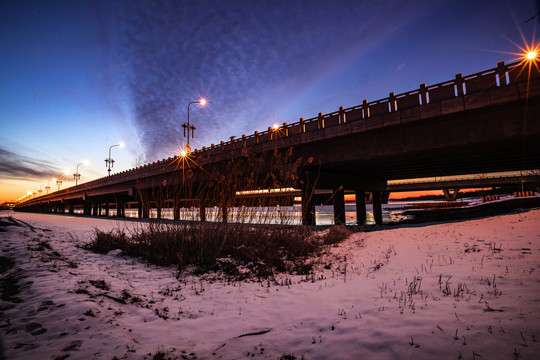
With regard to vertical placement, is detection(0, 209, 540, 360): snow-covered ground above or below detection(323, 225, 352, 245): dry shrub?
above

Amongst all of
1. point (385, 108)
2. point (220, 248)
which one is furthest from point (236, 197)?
point (385, 108)

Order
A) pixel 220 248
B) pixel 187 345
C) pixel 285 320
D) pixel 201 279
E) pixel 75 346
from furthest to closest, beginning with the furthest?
1. pixel 220 248
2. pixel 201 279
3. pixel 285 320
4. pixel 187 345
5. pixel 75 346

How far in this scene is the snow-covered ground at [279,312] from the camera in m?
1.91

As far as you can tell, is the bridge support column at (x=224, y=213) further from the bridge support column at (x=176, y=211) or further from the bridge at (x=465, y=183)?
the bridge at (x=465, y=183)

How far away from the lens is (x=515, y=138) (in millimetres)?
10750

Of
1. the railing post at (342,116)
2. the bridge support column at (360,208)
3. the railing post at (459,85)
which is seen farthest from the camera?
the bridge support column at (360,208)

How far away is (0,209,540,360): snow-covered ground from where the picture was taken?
6.26ft

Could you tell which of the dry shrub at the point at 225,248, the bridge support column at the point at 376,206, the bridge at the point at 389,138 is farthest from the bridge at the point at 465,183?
the dry shrub at the point at 225,248

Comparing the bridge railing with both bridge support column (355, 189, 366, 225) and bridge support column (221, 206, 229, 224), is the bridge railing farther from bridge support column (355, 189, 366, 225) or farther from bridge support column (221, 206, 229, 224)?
bridge support column (355, 189, 366, 225)

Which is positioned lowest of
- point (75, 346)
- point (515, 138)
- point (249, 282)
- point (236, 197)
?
point (249, 282)

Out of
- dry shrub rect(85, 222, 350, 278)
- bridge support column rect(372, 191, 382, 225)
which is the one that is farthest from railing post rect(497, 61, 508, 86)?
bridge support column rect(372, 191, 382, 225)

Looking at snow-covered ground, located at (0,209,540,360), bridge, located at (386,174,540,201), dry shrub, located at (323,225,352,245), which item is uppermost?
bridge, located at (386,174,540,201)

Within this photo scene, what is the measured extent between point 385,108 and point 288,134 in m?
6.12

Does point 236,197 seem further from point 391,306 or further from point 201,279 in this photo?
point 391,306
